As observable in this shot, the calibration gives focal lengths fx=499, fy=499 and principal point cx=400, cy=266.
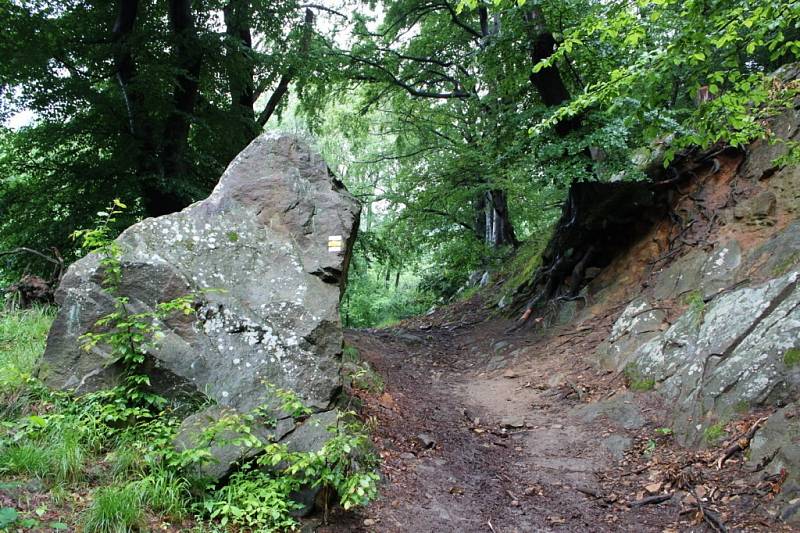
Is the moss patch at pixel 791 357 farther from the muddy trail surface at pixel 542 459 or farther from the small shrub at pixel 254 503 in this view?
the small shrub at pixel 254 503

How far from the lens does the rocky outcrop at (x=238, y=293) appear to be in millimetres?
4211

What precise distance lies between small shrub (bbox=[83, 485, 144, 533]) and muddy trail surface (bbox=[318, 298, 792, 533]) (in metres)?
1.37

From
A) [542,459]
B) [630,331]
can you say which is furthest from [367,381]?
[630,331]

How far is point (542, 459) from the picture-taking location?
18.3 ft

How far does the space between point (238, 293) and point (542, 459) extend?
375 cm

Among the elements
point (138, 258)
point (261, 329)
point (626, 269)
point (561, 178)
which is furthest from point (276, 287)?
point (626, 269)

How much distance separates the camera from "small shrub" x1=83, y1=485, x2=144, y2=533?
2934 mm

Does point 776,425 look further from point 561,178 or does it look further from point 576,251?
point 576,251

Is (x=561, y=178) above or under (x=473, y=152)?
under

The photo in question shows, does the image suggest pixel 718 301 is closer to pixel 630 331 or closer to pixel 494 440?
pixel 630 331

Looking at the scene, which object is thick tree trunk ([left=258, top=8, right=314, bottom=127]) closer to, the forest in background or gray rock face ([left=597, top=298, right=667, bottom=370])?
the forest in background

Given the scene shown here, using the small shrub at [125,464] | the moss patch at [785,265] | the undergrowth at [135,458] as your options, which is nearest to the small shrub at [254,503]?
the undergrowth at [135,458]

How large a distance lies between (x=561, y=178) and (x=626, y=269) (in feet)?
7.66

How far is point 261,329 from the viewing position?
462 centimetres
